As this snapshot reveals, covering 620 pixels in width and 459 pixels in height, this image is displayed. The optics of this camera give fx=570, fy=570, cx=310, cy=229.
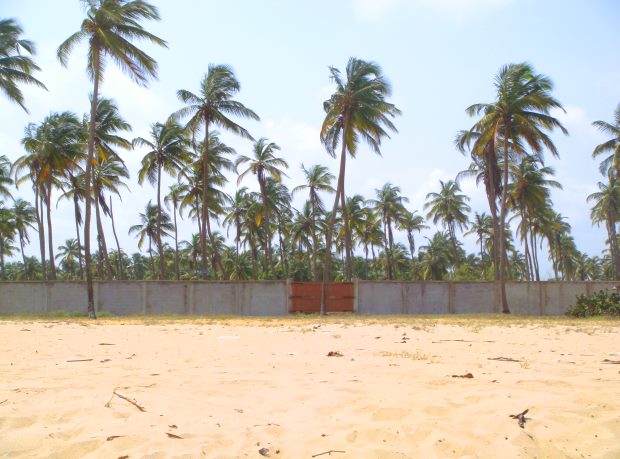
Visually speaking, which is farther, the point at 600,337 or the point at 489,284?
the point at 489,284

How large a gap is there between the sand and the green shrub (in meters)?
16.6

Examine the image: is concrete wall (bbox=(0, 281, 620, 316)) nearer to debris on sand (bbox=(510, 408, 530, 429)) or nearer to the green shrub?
the green shrub

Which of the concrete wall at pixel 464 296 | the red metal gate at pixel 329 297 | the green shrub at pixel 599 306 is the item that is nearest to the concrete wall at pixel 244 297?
the concrete wall at pixel 464 296

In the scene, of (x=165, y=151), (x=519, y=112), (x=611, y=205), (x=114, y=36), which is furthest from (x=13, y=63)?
(x=611, y=205)

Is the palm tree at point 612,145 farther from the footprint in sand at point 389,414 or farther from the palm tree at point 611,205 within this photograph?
the footprint in sand at point 389,414

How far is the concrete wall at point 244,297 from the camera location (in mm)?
26547

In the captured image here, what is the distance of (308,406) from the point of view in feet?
15.5

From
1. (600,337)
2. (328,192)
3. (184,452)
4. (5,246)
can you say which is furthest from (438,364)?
(5,246)

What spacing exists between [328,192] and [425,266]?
22063 mm

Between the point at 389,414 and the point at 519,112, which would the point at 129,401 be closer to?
the point at 389,414

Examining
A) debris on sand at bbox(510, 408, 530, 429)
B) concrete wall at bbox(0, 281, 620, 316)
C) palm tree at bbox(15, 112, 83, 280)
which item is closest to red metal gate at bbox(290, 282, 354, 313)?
concrete wall at bbox(0, 281, 620, 316)

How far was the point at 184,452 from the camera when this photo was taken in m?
3.71

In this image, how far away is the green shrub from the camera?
893 inches

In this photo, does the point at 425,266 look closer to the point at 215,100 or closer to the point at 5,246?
the point at 215,100
